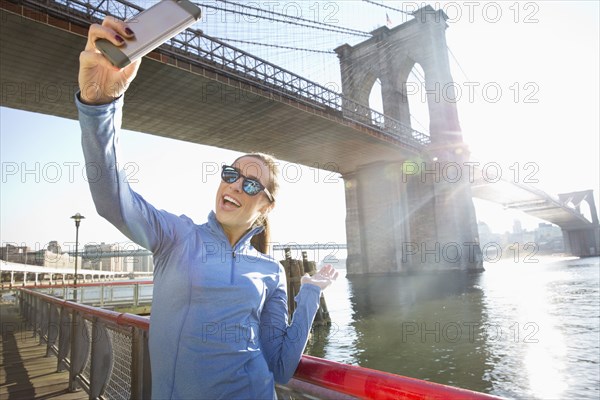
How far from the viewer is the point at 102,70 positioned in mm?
917

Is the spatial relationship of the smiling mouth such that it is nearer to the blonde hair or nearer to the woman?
the woman

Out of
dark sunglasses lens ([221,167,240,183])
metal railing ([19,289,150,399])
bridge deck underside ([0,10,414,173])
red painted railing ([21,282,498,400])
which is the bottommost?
metal railing ([19,289,150,399])

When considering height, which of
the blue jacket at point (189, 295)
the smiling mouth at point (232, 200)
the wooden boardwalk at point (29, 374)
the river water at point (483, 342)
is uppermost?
the smiling mouth at point (232, 200)

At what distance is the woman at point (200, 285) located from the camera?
984 millimetres

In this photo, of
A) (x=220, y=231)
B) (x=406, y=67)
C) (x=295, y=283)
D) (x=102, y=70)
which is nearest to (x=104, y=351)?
(x=220, y=231)

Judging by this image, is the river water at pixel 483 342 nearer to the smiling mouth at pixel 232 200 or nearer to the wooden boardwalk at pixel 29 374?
the wooden boardwalk at pixel 29 374

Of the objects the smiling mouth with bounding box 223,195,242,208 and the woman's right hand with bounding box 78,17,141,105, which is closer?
the woman's right hand with bounding box 78,17,141,105

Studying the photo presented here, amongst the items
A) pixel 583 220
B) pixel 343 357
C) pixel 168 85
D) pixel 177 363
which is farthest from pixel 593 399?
pixel 583 220

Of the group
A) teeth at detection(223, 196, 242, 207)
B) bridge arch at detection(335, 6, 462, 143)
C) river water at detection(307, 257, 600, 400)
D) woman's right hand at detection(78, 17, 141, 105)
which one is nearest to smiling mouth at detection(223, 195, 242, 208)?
teeth at detection(223, 196, 242, 207)

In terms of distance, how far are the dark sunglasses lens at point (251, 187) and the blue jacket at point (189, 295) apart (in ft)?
0.62

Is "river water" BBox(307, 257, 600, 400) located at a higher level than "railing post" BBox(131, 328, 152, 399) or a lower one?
lower

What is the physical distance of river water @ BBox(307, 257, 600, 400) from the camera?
6.70 m

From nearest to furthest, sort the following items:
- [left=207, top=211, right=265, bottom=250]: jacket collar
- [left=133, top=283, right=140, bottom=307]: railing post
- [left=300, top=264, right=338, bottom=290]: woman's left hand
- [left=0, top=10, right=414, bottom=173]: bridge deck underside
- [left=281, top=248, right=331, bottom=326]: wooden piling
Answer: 1. [left=207, top=211, right=265, bottom=250]: jacket collar
2. [left=300, top=264, right=338, bottom=290]: woman's left hand
3. [left=133, top=283, right=140, bottom=307]: railing post
4. [left=281, top=248, right=331, bottom=326]: wooden piling
5. [left=0, top=10, right=414, bottom=173]: bridge deck underside

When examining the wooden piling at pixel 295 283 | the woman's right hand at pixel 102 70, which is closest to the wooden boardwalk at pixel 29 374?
the woman's right hand at pixel 102 70
